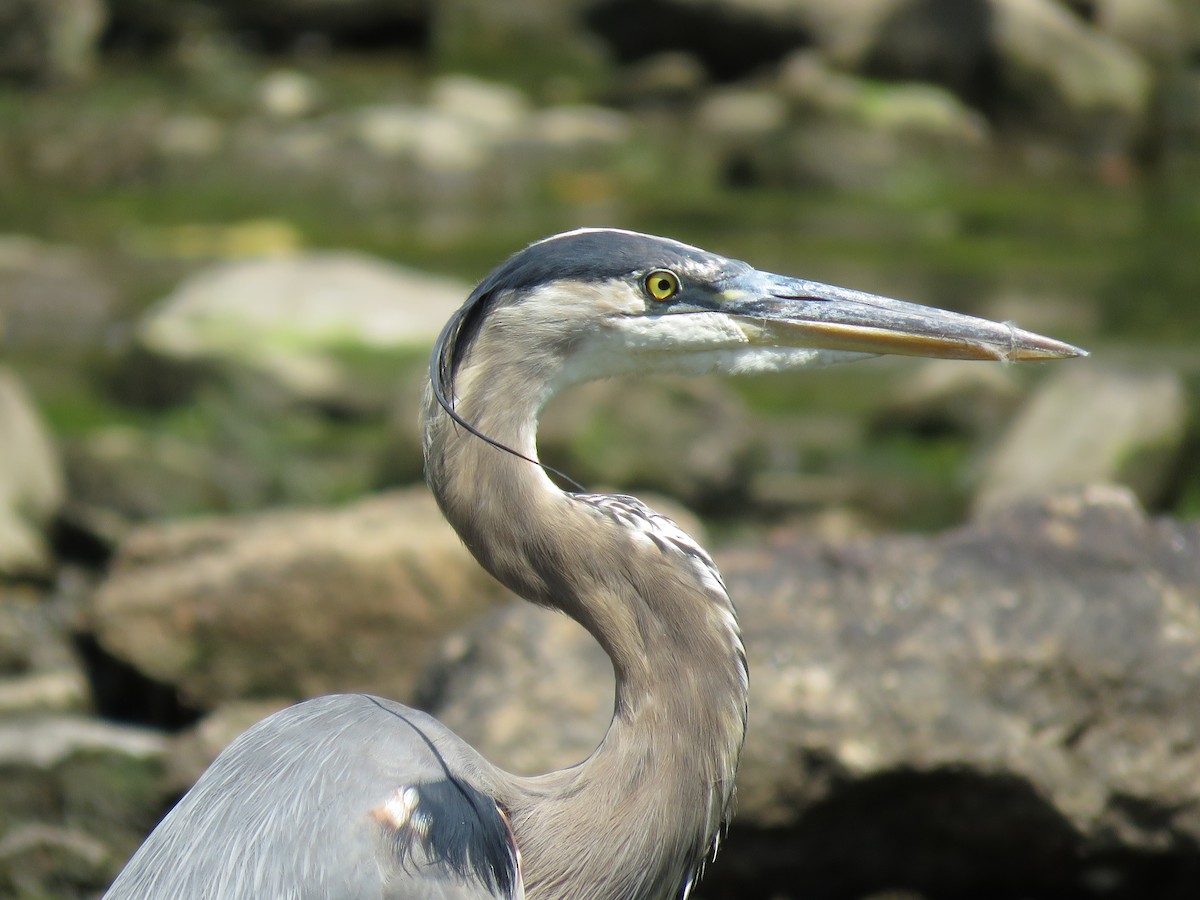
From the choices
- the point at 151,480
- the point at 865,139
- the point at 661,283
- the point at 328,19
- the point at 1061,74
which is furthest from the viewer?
the point at 328,19

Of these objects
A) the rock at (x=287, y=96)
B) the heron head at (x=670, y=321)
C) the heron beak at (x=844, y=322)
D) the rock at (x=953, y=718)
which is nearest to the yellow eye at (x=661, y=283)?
the heron head at (x=670, y=321)

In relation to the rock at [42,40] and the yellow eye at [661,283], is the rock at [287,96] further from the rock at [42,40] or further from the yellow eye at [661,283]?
the yellow eye at [661,283]

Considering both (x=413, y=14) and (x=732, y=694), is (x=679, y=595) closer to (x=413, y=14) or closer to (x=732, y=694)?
(x=732, y=694)

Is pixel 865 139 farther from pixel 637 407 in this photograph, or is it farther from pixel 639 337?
pixel 639 337

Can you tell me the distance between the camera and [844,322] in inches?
106

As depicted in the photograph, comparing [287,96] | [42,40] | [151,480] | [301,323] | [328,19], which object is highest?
[151,480]

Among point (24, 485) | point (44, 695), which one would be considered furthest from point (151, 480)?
point (44, 695)

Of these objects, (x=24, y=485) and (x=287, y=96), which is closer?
(x=24, y=485)

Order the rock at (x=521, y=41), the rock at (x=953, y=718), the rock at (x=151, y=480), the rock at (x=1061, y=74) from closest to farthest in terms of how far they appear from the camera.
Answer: the rock at (x=953, y=718) → the rock at (x=151, y=480) → the rock at (x=1061, y=74) → the rock at (x=521, y=41)

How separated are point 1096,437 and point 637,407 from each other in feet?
7.08

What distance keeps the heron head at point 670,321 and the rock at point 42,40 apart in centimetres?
1495

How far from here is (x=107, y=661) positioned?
5.24 m

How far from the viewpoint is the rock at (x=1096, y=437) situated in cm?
670

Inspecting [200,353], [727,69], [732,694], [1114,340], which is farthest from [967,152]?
[732,694]
